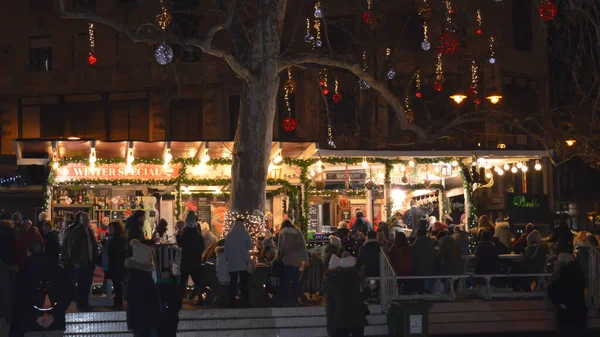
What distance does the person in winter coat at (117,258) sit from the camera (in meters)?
17.2

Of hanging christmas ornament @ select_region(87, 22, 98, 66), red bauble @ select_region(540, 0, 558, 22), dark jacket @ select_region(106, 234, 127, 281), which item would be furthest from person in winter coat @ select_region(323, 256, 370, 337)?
hanging christmas ornament @ select_region(87, 22, 98, 66)

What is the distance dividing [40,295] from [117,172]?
11.7 m

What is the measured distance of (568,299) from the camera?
43.5ft

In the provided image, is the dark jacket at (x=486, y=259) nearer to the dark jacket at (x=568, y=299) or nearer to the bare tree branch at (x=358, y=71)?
the bare tree branch at (x=358, y=71)

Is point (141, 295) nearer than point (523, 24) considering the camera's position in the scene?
Yes

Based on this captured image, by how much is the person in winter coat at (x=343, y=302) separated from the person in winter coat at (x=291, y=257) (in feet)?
15.0

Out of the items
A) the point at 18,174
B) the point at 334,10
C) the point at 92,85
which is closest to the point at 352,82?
the point at 334,10

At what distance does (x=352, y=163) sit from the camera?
24.7m

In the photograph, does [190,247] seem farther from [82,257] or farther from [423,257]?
[423,257]

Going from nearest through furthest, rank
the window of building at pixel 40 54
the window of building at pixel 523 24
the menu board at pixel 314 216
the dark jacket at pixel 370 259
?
the dark jacket at pixel 370 259 → the menu board at pixel 314 216 → the window of building at pixel 40 54 → the window of building at pixel 523 24

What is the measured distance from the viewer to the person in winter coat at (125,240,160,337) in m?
12.2

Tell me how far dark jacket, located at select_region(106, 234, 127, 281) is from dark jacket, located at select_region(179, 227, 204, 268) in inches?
41.9

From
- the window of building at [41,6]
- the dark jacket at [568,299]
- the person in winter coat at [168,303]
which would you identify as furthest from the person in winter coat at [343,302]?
the window of building at [41,6]

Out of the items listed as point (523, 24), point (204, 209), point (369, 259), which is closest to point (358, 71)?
point (369, 259)
